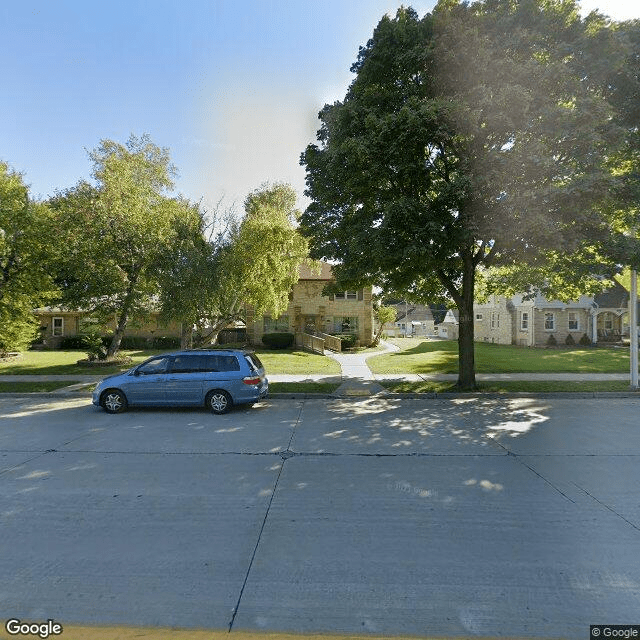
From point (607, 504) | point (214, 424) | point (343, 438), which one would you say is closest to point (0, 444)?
point (214, 424)

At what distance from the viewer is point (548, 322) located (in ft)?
102

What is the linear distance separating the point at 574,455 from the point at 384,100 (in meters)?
10.2

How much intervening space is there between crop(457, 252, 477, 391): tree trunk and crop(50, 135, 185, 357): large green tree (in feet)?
38.5

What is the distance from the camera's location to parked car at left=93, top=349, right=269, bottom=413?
34.1 ft

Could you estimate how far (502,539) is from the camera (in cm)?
413

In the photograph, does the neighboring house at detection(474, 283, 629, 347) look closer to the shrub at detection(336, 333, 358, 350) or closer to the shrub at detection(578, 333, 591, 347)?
the shrub at detection(578, 333, 591, 347)

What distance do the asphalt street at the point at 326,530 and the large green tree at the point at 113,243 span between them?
10544 millimetres

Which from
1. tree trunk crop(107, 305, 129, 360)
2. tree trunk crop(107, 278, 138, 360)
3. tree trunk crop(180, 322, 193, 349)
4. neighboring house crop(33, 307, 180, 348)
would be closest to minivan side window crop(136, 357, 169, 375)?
tree trunk crop(180, 322, 193, 349)

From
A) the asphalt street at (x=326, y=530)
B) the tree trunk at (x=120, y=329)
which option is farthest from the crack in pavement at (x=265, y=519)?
the tree trunk at (x=120, y=329)

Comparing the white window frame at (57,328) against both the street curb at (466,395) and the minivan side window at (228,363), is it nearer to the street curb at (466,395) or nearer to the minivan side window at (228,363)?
the street curb at (466,395)

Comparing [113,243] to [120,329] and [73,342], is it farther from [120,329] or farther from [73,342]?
[73,342]

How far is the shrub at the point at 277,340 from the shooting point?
97.2 feet

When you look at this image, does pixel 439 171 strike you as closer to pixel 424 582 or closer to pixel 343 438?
pixel 343 438

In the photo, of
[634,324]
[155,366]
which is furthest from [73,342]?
[634,324]
